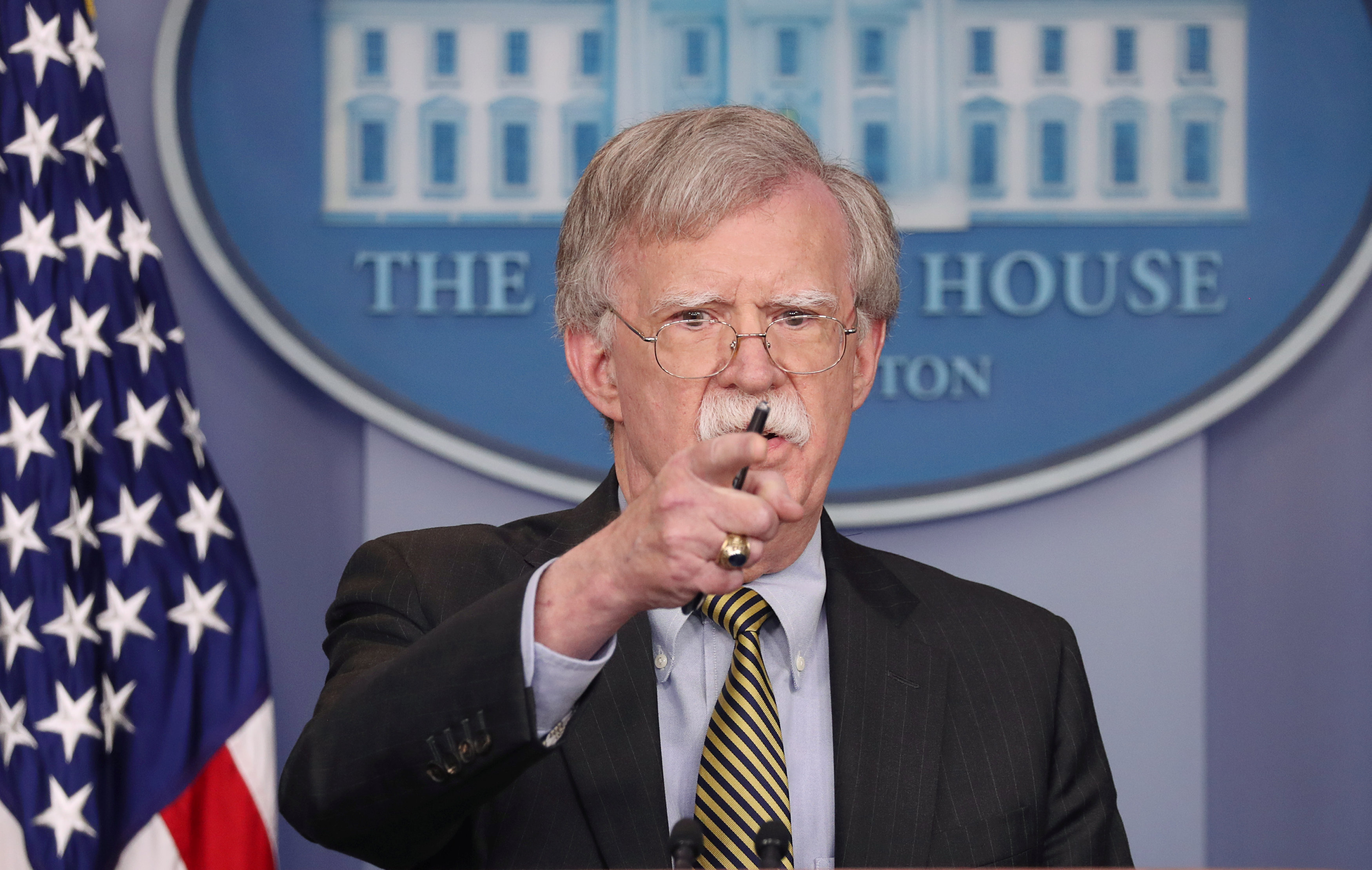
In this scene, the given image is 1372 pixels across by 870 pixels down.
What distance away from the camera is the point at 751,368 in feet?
5.34

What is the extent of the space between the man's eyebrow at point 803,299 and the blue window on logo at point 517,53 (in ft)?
5.04

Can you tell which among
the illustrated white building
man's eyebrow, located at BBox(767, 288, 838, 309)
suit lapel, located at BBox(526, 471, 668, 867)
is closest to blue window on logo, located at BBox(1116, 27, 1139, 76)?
the illustrated white building

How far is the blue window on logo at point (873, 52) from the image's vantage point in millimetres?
2959

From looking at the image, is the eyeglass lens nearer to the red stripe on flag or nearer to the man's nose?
the man's nose

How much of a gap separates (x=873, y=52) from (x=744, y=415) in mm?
1612

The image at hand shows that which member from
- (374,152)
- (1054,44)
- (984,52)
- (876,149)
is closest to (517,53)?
(374,152)

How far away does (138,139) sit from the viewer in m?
2.94

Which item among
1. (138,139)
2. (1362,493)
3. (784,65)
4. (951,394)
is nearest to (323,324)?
(138,139)

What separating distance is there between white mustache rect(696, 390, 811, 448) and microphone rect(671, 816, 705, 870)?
609 mm

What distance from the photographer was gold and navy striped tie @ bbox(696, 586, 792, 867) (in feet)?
5.01

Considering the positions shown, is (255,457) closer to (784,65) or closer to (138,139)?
(138,139)

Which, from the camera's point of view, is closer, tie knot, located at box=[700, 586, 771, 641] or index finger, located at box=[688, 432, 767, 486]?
index finger, located at box=[688, 432, 767, 486]

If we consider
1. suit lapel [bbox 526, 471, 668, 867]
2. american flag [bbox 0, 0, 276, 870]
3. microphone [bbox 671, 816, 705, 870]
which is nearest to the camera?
microphone [bbox 671, 816, 705, 870]

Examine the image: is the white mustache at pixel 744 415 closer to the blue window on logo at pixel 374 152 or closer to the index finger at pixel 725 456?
the index finger at pixel 725 456
